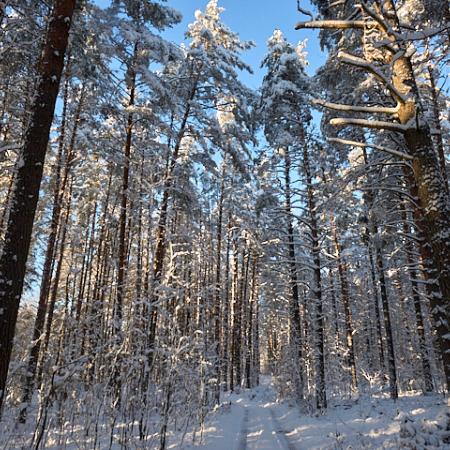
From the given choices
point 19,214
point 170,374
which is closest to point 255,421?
point 170,374

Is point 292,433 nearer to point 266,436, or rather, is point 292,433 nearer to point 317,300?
point 266,436

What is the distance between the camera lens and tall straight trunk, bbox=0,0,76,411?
495 cm

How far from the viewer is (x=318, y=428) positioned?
9.54 meters

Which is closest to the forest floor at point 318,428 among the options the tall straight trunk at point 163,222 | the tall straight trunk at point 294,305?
the tall straight trunk at point 294,305

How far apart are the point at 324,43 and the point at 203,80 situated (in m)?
5.10

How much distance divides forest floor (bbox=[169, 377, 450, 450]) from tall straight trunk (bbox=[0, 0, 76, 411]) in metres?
4.51

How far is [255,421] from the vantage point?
1173cm

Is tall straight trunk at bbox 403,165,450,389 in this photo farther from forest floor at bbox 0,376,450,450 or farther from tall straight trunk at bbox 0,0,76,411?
tall straight trunk at bbox 0,0,76,411

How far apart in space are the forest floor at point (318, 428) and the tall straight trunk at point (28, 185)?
4508 mm

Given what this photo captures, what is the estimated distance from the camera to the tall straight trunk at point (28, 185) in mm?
4945

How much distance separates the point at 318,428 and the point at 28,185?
9.33 meters

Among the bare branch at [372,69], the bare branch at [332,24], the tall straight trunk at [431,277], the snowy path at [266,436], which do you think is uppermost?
the bare branch at [332,24]

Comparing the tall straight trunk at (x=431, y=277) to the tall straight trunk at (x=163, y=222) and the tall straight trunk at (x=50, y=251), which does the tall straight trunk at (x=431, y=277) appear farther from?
the tall straight trunk at (x=50, y=251)

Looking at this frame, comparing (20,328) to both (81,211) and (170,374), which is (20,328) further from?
(170,374)
